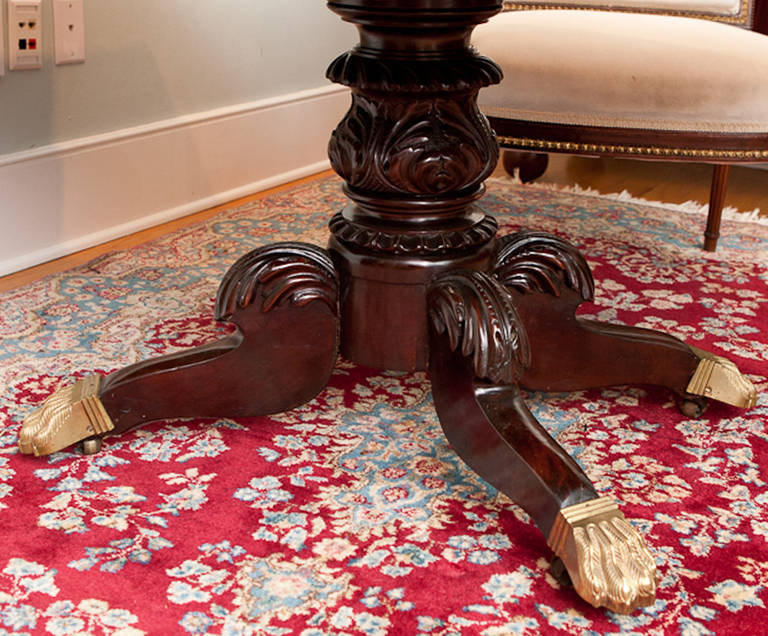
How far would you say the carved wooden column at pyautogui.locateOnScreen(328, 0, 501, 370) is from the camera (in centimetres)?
85

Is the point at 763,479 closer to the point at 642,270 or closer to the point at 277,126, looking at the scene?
the point at 642,270

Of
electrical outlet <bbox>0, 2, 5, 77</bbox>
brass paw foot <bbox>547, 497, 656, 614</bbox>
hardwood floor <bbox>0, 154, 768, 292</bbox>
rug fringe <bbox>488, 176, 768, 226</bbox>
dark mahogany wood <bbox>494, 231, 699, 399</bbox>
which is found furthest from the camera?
hardwood floor <bbox>0, 154, 768, 292</bbox>

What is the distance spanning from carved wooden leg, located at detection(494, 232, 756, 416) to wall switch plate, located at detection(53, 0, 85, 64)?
93 cm

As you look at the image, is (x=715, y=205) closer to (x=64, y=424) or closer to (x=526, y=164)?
(x=526, y=164)

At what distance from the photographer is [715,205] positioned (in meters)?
1.60

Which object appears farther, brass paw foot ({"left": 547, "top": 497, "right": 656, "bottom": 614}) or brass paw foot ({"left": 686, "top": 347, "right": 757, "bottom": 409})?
brass paw foot ({"left": 686, "top": 347, "right": 757, "bottom": 409})

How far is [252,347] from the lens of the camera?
3.00 ft

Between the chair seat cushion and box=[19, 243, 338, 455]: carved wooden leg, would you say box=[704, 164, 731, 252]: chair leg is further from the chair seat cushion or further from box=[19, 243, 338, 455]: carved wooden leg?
box=[19, 243, 338, 455]: carved wooden leg

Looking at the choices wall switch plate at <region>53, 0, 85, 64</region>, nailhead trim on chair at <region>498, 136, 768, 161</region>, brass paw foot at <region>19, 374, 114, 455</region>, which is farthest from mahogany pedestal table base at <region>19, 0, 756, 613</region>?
wall switch plate at <region>53, 0, 85, 64</region>

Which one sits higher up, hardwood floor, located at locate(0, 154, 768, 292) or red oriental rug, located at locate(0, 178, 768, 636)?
hardwood floor, located at locate(0, 154, 768, 292)

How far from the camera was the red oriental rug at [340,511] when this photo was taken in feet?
2.25

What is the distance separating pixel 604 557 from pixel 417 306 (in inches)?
13.2

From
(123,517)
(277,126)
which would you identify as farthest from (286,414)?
(277,126)

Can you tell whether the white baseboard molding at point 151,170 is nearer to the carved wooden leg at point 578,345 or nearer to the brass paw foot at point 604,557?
the carved wooden leg at point 578,345
